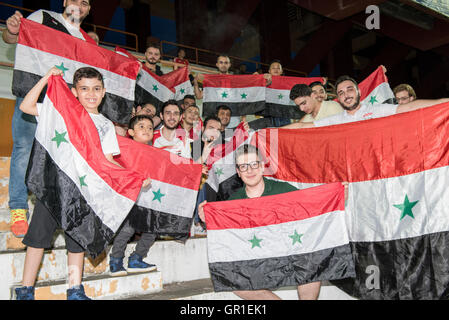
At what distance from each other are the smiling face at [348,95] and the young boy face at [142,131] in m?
2.05

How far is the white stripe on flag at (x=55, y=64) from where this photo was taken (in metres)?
3.16

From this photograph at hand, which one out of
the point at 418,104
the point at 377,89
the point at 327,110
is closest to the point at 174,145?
the point at 327,110

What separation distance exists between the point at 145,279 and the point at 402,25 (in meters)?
14.3

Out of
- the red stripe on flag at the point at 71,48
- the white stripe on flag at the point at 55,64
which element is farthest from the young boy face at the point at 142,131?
the red stripe on flag at the point at 71,48

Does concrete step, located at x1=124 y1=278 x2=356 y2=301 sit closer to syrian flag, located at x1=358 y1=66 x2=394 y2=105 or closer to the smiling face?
the smiling face

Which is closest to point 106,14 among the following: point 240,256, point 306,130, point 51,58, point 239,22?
point 239,22

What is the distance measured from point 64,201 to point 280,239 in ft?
5.13

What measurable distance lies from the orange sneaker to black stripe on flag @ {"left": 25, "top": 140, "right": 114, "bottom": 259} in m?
0.46

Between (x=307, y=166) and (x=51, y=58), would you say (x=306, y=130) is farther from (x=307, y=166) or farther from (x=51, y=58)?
(x=51, y=58)

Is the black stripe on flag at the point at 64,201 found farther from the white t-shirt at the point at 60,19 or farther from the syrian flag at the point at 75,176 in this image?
the white t-shirt at the point at 60,19

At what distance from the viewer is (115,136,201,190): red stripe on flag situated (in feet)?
11.1

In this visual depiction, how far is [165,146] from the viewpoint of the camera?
4.00 metres

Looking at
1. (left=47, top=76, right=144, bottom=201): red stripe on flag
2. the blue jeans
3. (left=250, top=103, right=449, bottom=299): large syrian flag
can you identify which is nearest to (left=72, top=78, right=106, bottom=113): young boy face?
(left=47, top=76, right=144, bottom=201): red stripe on flag

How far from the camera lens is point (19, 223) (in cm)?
262
